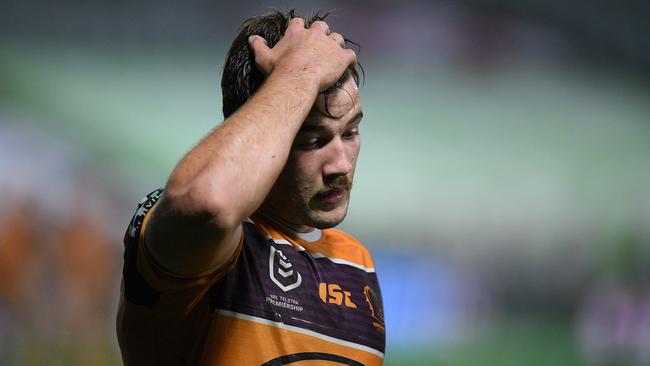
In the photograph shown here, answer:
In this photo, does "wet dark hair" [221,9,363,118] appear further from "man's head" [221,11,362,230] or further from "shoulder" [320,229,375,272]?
"shoulder" [320,229,375,272]

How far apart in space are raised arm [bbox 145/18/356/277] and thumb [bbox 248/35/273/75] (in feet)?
0.29

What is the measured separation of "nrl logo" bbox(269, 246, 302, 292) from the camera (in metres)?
1.00

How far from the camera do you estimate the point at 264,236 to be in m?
1.04

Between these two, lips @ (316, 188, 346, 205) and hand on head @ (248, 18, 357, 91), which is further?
lips @ (316, 188, 346, 205)

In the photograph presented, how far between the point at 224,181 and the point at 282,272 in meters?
0.31

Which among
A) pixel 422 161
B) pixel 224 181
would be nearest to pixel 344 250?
pixel 224 181

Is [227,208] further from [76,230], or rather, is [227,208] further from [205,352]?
[76,230]

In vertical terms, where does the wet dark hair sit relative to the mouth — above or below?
above

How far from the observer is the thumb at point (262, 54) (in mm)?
967

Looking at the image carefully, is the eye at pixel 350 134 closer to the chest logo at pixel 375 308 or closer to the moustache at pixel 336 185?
the moustache at pixel 336 185

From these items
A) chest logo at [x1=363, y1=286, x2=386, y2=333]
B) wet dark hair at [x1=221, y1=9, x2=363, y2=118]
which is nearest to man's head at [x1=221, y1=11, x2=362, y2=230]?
wet dark hair at [x1=221, y1=9, x2=363, y2=118]

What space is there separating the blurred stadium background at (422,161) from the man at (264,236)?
1.47 meters

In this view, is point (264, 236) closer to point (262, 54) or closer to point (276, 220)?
point (276, 220)

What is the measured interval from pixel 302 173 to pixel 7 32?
193cm
